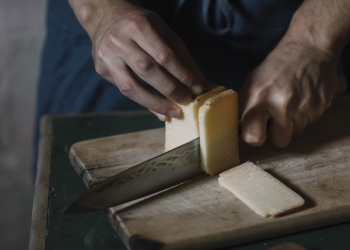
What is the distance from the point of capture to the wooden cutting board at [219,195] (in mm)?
937

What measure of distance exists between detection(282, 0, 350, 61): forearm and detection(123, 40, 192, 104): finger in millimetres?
382

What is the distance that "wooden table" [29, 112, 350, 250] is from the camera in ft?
3.20

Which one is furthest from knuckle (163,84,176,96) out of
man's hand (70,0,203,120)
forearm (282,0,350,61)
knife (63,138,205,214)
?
forearm (282,0,350,61)

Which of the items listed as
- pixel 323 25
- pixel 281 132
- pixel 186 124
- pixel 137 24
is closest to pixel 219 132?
pixel 186 124

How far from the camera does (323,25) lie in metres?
1.29

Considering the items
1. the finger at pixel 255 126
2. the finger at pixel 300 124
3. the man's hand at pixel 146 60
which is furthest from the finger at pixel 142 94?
the finger at pixel 300 124

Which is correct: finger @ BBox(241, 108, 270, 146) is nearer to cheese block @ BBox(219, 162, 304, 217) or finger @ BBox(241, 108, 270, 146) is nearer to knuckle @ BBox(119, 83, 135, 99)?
cheese block @ BBox(219, 162, 304, 217)

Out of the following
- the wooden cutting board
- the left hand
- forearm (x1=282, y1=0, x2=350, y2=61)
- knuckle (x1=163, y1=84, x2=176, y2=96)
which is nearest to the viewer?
the wooden cutting board

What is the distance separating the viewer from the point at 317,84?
1236mm

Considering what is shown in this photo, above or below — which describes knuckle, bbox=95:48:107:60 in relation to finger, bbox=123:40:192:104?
above

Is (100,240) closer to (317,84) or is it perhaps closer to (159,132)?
(159,132)

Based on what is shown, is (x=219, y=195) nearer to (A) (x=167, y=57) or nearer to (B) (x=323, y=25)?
(A) (x=167, y=57)

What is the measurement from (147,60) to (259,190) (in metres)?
0.36

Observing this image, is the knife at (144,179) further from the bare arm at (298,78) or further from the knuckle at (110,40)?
the knuckle at (110,40)
